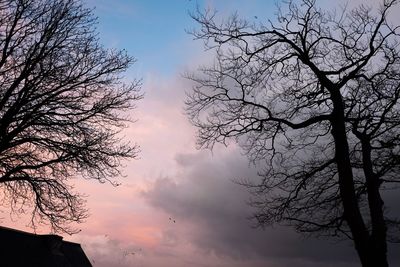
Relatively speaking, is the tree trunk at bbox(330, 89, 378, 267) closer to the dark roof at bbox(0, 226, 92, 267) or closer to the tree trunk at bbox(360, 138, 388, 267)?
the tree trunk at bbox(360, 138, 388, 267)

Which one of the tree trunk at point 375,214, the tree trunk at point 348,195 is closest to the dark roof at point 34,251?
the tree trunk at point 348,195

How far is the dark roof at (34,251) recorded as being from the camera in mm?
27266

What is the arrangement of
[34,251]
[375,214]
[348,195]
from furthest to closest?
[34,251] < [375,214] < [348,195]

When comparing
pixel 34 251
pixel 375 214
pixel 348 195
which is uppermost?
pixel 34 251

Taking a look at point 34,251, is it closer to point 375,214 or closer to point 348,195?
point 348,195

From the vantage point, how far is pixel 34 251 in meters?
29.3

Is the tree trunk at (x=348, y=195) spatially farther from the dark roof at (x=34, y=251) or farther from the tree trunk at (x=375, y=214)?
the dark roof at (x=34, y=251)

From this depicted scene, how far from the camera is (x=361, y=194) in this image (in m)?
13.5

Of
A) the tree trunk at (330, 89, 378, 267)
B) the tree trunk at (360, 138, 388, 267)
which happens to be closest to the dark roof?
the tree trunk at (330, 89, 378, 267)

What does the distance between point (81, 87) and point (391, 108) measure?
32.4ft

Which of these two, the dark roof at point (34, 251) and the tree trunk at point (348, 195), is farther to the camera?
the dark roof at point (34, 251)

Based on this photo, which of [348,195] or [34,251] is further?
[34,251]

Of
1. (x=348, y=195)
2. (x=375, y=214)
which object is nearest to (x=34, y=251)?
(x=348, y=195)

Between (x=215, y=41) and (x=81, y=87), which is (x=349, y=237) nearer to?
(x=215, y=41)
